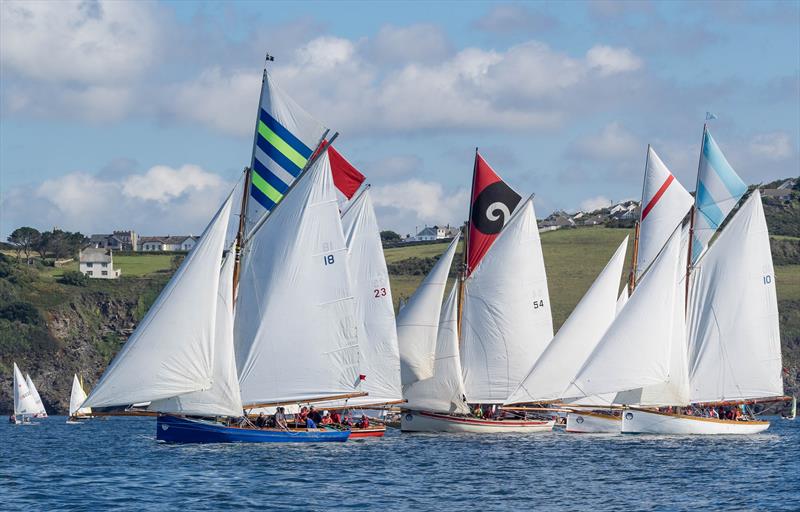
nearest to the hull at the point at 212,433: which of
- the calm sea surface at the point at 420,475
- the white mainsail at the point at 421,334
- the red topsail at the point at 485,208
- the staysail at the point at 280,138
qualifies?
the calm sea surface at the point at 420,475

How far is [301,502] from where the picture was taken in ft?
159

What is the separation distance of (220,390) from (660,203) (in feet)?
102

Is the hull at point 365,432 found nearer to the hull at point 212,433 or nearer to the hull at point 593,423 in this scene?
the hull at point 212,433

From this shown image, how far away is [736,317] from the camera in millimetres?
77750

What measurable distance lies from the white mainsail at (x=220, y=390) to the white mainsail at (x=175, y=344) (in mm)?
670

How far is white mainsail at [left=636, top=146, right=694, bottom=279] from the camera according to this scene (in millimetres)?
82938

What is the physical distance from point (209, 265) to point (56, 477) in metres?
11.7

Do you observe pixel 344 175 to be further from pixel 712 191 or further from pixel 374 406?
pixel 712 191

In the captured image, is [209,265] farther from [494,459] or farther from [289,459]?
[494,459]

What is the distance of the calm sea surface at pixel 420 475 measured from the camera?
1921 inches

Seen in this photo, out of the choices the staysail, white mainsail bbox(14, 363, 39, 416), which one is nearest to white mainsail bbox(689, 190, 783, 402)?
the staysail

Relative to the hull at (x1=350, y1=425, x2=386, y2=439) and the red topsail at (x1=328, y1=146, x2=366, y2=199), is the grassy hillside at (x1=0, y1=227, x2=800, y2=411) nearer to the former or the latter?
the red topsail at (x1=328, y1=146, x2=366, y2=199)

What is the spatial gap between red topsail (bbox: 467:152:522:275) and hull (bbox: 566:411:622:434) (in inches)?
403

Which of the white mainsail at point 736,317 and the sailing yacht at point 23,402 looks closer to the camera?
the white mainsail at point 736,317
